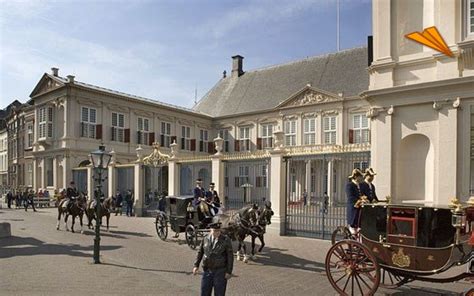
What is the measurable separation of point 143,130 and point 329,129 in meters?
15.3

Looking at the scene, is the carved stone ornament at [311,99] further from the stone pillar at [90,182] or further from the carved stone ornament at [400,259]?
the carved stone ornament at [400,259]

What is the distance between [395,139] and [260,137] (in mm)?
22290

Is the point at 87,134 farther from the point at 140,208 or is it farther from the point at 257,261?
the point at 257,261

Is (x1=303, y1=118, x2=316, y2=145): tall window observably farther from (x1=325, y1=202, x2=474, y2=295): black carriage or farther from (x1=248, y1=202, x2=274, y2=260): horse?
(x1=325, y1=202, x2=474, y2=295): black carriage

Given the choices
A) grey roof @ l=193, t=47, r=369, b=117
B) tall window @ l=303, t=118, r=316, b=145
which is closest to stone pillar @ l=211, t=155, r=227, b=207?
tall window @ l=303, t=118, r=316, b=145

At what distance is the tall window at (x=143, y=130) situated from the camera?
34.8 meters

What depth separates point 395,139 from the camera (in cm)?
1614

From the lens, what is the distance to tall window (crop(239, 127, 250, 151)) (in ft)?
129

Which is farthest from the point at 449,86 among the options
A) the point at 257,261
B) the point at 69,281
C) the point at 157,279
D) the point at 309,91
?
the point at 309,91

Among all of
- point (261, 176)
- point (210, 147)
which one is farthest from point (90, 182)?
point (261, 176)

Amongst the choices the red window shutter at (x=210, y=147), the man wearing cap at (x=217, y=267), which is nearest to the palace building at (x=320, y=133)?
the red window shutter at (x=210, y=147)

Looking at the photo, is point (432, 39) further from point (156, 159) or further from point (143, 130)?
point (143, 130)

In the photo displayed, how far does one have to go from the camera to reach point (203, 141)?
41.1 meters

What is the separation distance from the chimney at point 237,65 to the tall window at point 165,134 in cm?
1246
